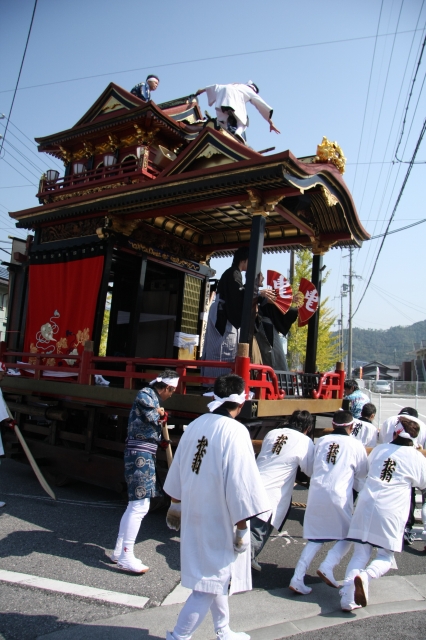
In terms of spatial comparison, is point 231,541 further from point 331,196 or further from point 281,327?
point 331,196

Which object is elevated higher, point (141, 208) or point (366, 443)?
point (141, 208)

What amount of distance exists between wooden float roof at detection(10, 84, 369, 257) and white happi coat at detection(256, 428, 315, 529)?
123 inches

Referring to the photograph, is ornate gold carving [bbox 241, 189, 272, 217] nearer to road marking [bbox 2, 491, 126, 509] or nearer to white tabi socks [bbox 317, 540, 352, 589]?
white tabi socks [bbox 317, 540, 352, 589]

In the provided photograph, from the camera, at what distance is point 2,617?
3.50m

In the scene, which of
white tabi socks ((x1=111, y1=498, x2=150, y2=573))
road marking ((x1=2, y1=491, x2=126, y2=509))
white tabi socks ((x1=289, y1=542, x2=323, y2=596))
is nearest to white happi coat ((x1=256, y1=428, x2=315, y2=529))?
white tabi socks ((x1=289, y1=542, x2=323, y2=596))

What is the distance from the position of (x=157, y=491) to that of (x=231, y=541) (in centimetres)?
199

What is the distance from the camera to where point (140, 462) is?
4672 mm

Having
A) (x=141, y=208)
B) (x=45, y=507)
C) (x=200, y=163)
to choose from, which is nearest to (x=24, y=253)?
(x=141, y=208)

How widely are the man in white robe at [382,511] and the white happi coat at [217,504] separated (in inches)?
45.6

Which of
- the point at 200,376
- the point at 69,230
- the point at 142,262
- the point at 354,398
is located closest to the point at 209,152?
the point at 142,262

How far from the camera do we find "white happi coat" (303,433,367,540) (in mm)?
4246

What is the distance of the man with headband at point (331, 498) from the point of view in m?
4.10

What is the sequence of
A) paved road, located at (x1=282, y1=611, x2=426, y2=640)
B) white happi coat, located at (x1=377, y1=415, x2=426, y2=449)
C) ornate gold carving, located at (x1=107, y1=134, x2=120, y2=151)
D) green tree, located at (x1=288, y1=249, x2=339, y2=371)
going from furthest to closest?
green tree, located at (x1=288, y1=249, x2=339, y2=371)
ornate gold carving, located at (x1=107, y1=134, x2=120, y2=151)
white happi coat, located at (x1=377, y1=415, x2=426, y2=449)
paved road, located at (x1=282, y1=611, x2=426, y2=640)

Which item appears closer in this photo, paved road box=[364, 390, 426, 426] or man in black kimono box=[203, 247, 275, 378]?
man in black kimono box=[203, 247, 275, 378]
